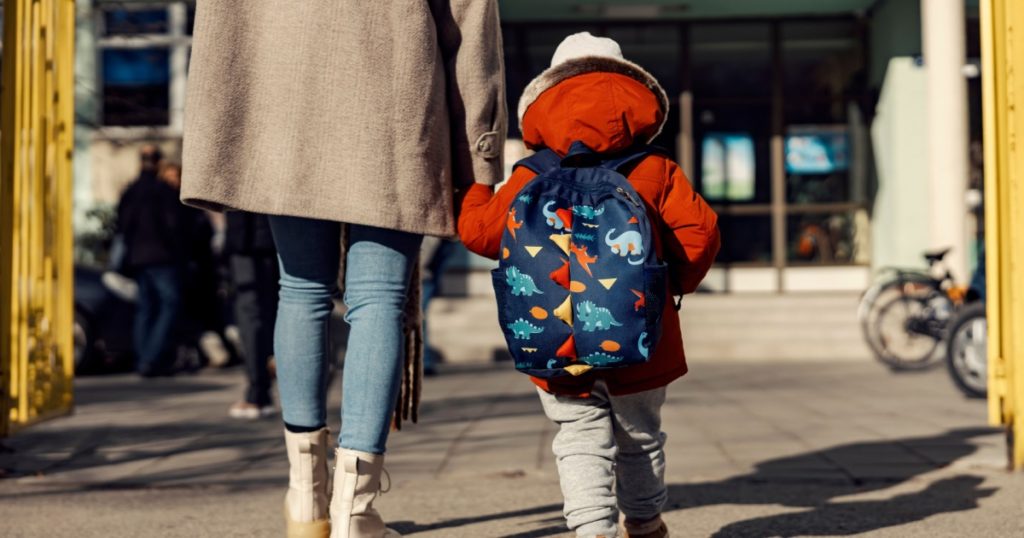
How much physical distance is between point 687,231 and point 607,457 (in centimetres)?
53

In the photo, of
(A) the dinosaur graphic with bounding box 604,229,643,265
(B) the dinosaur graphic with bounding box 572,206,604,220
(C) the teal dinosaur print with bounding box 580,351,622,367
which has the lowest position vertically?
(C) the teal dinosaur print with bounding box 580,351,622,367

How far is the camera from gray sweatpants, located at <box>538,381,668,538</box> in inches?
120

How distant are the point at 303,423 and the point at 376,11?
0.96 m

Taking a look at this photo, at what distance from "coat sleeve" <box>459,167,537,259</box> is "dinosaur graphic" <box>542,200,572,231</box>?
128 millimetres

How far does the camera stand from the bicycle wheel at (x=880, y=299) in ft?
37.4

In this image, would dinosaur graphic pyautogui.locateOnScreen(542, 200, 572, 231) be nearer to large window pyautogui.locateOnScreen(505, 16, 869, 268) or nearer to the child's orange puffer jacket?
the child's orange puffer jacket

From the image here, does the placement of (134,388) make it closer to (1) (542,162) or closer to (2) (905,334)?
(2) (905,334)

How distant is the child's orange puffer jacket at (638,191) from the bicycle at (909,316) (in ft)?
26.9

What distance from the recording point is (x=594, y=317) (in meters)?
2.97

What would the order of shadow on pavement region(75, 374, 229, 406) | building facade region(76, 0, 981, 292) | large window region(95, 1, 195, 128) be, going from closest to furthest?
shadow on pavement region(75, 374, 229, 406), building facade region(76, 0, 981, 292), large window region(95, 1, 195, 128)

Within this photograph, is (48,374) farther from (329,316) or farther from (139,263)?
(139,263)

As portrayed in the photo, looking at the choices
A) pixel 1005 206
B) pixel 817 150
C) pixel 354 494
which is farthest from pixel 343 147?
pixel 817 150

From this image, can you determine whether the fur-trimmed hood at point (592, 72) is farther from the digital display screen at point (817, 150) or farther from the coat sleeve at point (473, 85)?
the digital display screen at point (817, 150)

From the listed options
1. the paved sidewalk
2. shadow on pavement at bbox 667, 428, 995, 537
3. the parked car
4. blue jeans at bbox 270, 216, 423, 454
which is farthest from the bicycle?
blue jeans at bbox 270, 216, 423, 454
